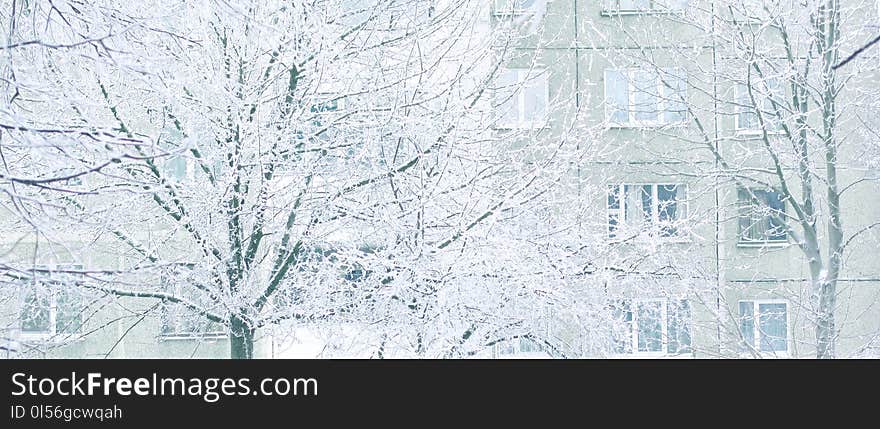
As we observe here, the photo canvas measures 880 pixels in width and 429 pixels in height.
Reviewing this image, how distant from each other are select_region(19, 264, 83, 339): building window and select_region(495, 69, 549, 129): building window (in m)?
1.97

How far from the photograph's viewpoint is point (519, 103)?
508 centimetres

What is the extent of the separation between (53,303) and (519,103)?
94.2 inches

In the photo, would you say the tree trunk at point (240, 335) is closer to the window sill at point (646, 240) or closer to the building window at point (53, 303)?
the building window at point (53, 303)

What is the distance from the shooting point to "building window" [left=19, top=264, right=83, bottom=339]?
2.10 m

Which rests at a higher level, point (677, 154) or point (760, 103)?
point (760, 103)

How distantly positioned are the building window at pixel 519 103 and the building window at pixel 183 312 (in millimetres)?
1497

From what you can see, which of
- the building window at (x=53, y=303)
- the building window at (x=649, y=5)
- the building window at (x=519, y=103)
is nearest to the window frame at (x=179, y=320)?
the building window at (x=53, y=303)

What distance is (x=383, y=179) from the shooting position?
159 inches

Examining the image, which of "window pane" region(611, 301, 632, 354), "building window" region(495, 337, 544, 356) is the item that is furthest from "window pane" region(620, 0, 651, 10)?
"building window" region(495, 337, 544, 356)

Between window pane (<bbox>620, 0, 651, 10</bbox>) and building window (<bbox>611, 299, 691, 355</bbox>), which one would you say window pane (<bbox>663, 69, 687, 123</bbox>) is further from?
building window (<bbox>611, 299, 691, 355</bbox>)

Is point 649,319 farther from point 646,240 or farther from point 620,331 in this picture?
point 620,331

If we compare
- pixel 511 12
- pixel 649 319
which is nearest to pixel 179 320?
pixel 511 12

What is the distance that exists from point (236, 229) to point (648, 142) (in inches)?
174
